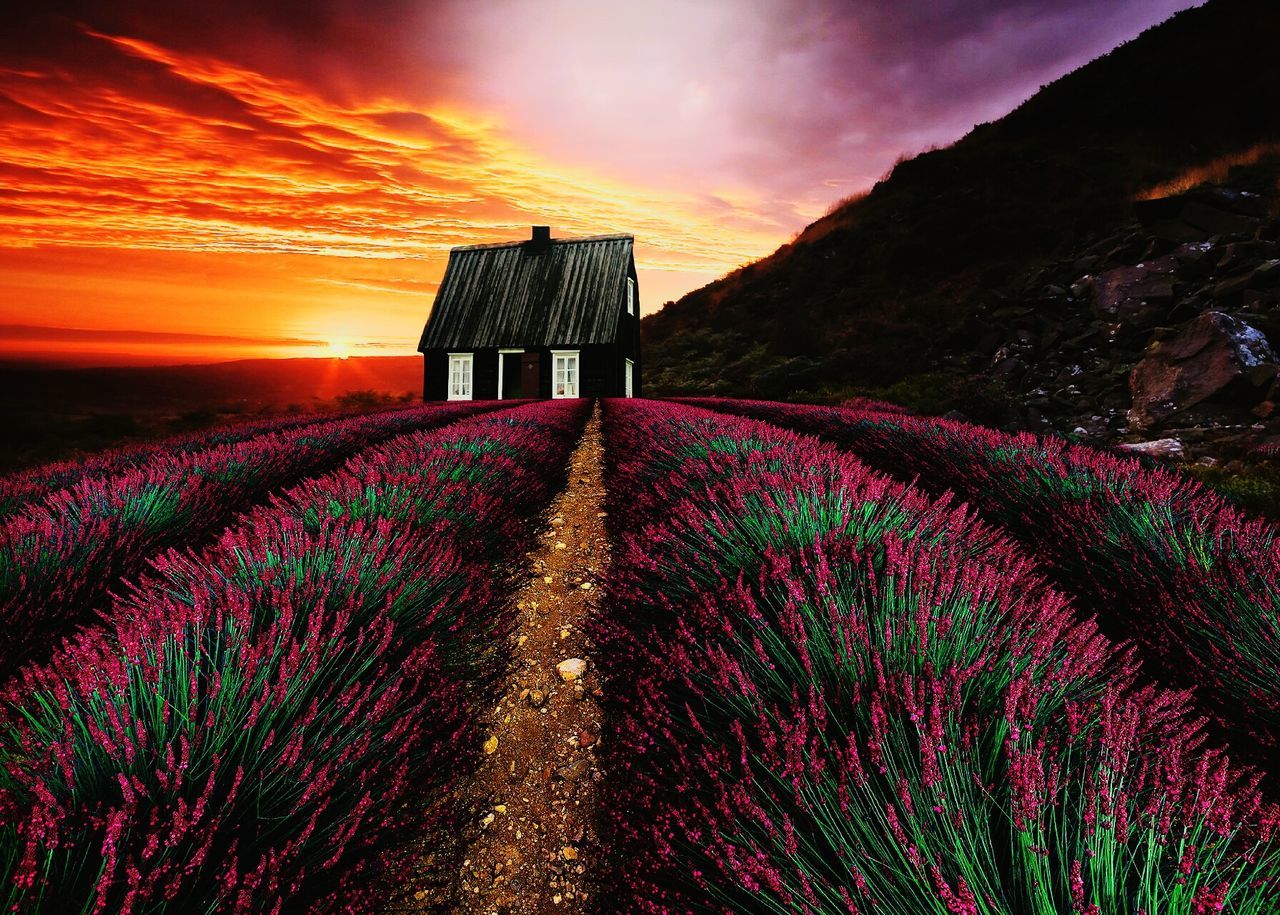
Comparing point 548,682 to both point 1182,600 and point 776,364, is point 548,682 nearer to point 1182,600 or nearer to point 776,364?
point 1182,600

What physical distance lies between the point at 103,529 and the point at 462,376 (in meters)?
15.6

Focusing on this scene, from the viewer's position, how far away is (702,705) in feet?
5.26

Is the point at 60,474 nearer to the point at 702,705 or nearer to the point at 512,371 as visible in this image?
the point at 702,705

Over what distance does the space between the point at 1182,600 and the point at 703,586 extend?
2102 mm

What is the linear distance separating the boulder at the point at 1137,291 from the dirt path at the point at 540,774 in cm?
1265

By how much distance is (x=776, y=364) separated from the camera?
1803 centimetres

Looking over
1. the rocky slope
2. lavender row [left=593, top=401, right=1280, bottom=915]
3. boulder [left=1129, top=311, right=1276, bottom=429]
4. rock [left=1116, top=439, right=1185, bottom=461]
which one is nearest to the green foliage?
Result: rock [left=1116, top=439, right=1185, bottom=461]

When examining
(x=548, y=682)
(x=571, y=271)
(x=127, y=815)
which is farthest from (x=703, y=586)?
(x=571, y=271)

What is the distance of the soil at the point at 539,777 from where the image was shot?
1462mm

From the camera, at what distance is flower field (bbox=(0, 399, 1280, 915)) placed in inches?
36.2

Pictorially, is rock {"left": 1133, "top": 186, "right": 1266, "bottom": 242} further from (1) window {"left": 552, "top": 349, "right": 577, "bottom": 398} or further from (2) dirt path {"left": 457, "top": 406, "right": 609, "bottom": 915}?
(2) dirt path {"left": 457, "top": 406, "right": 609, "bottom": 915}

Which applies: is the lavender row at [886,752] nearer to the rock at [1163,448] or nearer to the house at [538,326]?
the rock at [1163,448]

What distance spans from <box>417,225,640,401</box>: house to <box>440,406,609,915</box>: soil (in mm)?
14296

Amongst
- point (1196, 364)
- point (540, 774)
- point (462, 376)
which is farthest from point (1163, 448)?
point (462, 376)
